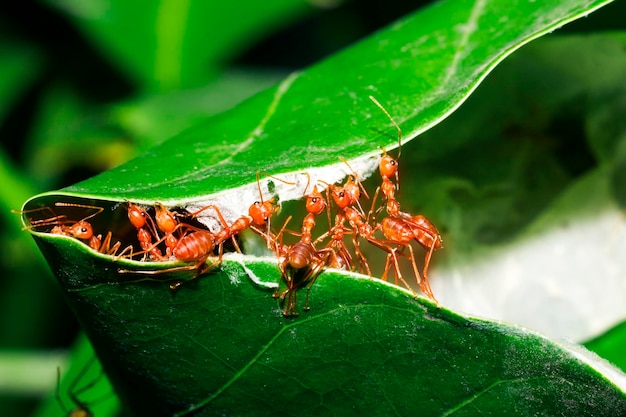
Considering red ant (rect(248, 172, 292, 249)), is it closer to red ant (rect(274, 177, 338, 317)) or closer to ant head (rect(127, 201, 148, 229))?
red ant (rect(274, 177, 338, 317))

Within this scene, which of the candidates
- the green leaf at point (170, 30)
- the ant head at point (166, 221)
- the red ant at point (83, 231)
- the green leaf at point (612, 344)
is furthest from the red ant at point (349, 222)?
the green leaf at point (170, 30)

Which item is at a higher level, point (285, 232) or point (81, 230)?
point (81, 230)

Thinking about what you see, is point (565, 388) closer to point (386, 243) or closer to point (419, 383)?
point (419, 383)

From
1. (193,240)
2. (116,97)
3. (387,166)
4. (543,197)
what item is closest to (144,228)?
(193,240)

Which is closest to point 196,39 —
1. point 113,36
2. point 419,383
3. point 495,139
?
point 113,36

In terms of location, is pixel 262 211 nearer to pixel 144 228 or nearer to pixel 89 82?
pixel 144 228
